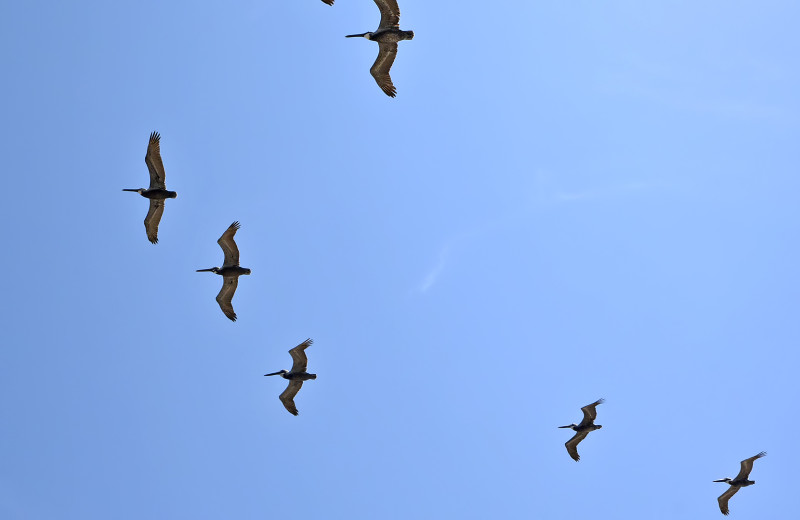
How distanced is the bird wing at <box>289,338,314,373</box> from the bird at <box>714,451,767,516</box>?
66.0 ft

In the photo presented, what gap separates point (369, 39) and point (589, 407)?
1846 centimetres

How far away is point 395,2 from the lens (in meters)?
30.8

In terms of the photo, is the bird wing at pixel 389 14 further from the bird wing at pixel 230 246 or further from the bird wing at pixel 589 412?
the bird wing at pixel 589 412

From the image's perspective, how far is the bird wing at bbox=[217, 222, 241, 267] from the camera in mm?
34281

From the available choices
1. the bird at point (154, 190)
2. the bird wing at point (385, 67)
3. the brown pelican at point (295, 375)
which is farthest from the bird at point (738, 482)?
the bird at point (154, 190)

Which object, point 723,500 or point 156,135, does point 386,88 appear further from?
point 723,500

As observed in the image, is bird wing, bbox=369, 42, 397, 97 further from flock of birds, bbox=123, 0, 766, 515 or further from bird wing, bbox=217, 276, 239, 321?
bird wing, bbox=217, 276, 239, 321

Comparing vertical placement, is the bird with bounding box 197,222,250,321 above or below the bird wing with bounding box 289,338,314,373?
above

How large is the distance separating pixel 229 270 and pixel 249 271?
2.61ft

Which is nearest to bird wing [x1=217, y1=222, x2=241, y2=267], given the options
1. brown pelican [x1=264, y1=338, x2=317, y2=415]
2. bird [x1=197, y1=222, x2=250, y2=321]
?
bird [x1=197, y1=222, x2=250, y2=321]

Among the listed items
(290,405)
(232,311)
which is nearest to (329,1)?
(232,311)

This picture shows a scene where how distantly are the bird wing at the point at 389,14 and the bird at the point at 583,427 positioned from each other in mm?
18374

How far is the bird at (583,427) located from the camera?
3883 centimetres

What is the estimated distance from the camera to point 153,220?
116 ft
